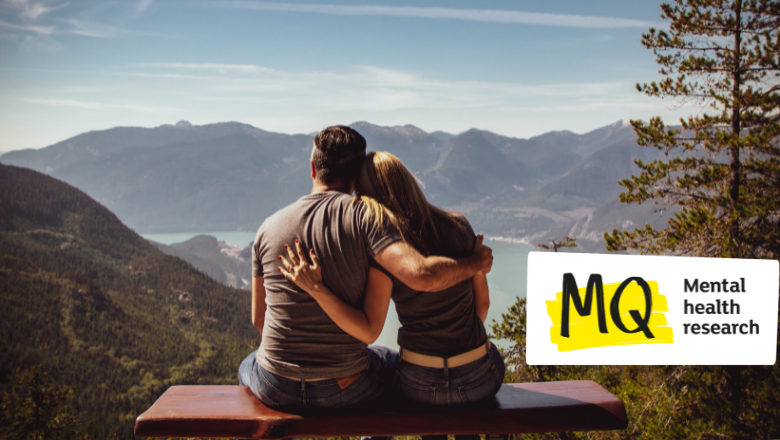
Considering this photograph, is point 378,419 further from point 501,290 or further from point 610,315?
point 501,290

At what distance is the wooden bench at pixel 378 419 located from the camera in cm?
223

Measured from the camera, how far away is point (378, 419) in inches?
88.0

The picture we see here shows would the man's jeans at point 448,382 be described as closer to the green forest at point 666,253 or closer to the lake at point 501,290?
the green forest at point 666,253

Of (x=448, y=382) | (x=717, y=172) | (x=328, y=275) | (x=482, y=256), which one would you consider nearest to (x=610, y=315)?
(x=448, y=382)

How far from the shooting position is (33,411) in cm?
3189

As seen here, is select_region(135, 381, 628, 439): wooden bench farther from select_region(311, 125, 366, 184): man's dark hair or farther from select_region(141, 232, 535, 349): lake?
select_region(141, 232, 535, 349): lake

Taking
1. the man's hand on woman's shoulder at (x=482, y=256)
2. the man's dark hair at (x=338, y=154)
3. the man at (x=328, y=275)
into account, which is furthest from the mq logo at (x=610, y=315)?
the man's dark hair at (x=338, y=154)

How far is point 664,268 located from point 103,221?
161 metres

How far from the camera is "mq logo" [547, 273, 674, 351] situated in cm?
439

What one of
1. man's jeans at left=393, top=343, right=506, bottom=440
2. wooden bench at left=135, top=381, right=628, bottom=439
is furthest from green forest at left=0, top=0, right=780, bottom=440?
man's jeans at left=393, top=343, right=506, bottom=440

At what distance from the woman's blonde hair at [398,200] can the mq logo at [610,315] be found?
263 centimetres

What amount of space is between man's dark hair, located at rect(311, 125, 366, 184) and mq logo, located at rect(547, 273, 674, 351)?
9.15 ft

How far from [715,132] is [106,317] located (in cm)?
10396

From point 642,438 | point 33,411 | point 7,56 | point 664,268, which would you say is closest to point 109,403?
point 33,411
